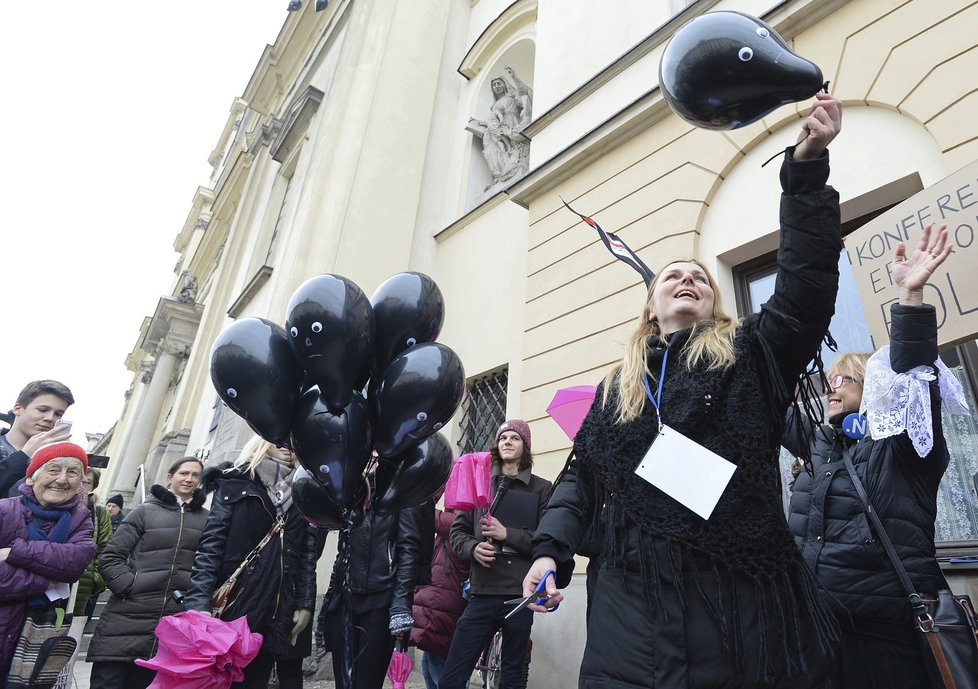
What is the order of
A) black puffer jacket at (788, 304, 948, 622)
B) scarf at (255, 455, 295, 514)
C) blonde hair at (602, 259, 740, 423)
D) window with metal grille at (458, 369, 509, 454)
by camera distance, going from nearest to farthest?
blonde hair at (602, 259, 740, 423), black puffer jacket at (788, 304, 948, 622), scarf at (255, 455, 295, 514), window with metal grille at (458, 369, 509, 454)

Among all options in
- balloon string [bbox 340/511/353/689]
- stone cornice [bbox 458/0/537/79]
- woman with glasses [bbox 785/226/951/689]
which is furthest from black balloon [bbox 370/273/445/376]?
stone cornice [bbox 458/0/537/79]

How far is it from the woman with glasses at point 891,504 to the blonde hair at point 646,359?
64 centimetres

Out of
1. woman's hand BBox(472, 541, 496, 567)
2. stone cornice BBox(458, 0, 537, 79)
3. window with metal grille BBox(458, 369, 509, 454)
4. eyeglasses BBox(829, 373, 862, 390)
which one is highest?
stone cornice BBox(458, 0, 537, 79)

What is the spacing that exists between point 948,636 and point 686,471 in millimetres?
1255

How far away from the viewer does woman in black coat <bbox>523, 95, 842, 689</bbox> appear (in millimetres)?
1379

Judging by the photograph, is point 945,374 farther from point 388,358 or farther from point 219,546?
point 219,546

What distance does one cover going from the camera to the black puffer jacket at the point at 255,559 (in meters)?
2.95

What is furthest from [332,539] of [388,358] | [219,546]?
[388,358]

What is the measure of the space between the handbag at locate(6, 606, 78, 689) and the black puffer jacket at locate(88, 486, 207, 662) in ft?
0.97

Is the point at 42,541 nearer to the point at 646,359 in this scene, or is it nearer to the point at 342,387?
the point at 342,387

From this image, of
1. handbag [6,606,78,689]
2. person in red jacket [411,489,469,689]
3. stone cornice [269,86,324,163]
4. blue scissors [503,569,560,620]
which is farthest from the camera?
stone cornice [269,86,324,163]

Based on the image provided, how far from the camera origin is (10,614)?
2.88m

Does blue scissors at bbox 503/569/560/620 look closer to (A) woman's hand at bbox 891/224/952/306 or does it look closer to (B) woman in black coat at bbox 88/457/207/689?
(A) woman's hand at bbox 891/224/952/306

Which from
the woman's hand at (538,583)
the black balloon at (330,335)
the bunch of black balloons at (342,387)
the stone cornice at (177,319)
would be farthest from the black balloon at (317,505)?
the stone cornice at (177,319)
